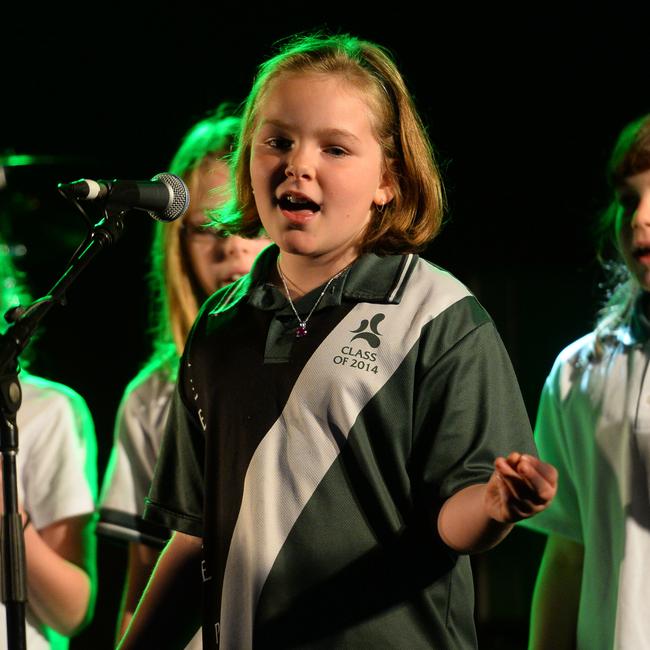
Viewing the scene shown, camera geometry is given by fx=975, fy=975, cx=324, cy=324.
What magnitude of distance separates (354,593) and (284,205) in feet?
2.14

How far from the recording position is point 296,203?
65.6 inches

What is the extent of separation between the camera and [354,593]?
4.93 feet

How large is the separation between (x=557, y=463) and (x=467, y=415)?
2.60 ft

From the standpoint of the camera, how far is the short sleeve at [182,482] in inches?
69.5

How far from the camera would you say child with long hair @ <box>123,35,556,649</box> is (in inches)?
59.2

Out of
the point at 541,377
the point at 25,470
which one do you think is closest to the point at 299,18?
the point at 541,377

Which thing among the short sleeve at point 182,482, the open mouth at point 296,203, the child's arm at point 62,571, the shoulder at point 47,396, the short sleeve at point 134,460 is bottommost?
the child's arm at point 62,571

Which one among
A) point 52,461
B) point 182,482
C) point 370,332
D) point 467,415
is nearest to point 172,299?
point 52,461

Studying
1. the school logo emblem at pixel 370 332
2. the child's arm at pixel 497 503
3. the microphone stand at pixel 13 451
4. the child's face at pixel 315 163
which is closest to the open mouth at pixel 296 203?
the child's face at pixel 315 163

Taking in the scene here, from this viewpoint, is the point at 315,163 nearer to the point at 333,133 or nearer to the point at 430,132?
the point at 333,133

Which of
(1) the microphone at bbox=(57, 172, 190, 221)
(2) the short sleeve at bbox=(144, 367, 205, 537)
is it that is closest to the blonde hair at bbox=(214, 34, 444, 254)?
(1) the microphone at bbox=(57, 172, 190, 221)

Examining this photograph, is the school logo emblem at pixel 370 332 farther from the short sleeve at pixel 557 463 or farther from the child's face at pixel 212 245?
the child's face at pixel 212 245

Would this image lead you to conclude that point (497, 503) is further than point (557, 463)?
No

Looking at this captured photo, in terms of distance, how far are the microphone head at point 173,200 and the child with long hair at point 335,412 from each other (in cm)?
13
